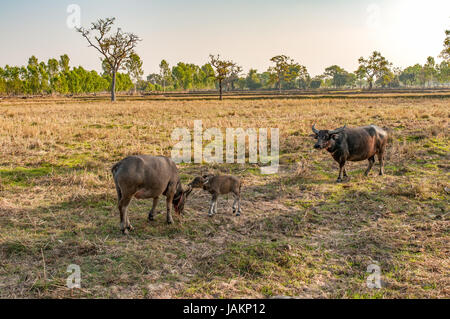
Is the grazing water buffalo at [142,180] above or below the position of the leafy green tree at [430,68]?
below

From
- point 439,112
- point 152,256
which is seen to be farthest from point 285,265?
point 439,112

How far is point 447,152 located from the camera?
45.7ft

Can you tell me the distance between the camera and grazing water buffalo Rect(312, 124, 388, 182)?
10.7 m

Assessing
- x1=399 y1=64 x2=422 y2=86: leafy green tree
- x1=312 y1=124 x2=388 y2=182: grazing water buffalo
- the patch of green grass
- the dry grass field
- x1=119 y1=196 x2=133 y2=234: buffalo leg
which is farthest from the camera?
x1=399 y1=64 x2=422 y2=86: leafy green tree

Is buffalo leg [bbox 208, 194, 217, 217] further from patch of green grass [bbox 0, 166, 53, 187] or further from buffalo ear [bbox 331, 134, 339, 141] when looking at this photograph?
patch of green grass [bbox 0, 166, 53, 187]

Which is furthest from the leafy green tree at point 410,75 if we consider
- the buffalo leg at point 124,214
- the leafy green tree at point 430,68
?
the buffalo leg at point 124,214

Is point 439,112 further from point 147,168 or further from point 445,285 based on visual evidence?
point 147,168

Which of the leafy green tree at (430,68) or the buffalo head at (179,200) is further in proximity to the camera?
the leafy green tree at (430,68)

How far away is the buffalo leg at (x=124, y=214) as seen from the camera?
6.45 metres

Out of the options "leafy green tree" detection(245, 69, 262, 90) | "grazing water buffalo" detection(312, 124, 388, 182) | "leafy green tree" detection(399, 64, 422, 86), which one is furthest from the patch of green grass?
"leafy green tree" detection(399, 64, 422, 86)

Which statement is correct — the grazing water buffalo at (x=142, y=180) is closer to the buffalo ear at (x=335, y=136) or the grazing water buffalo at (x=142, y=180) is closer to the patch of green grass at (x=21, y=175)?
the patch of green grass at (x=21, y=175)

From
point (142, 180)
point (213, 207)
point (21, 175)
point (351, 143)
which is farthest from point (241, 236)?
point (21, 175)

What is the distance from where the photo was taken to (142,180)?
6.42m

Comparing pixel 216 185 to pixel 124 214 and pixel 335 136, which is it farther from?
pixel 335 136
